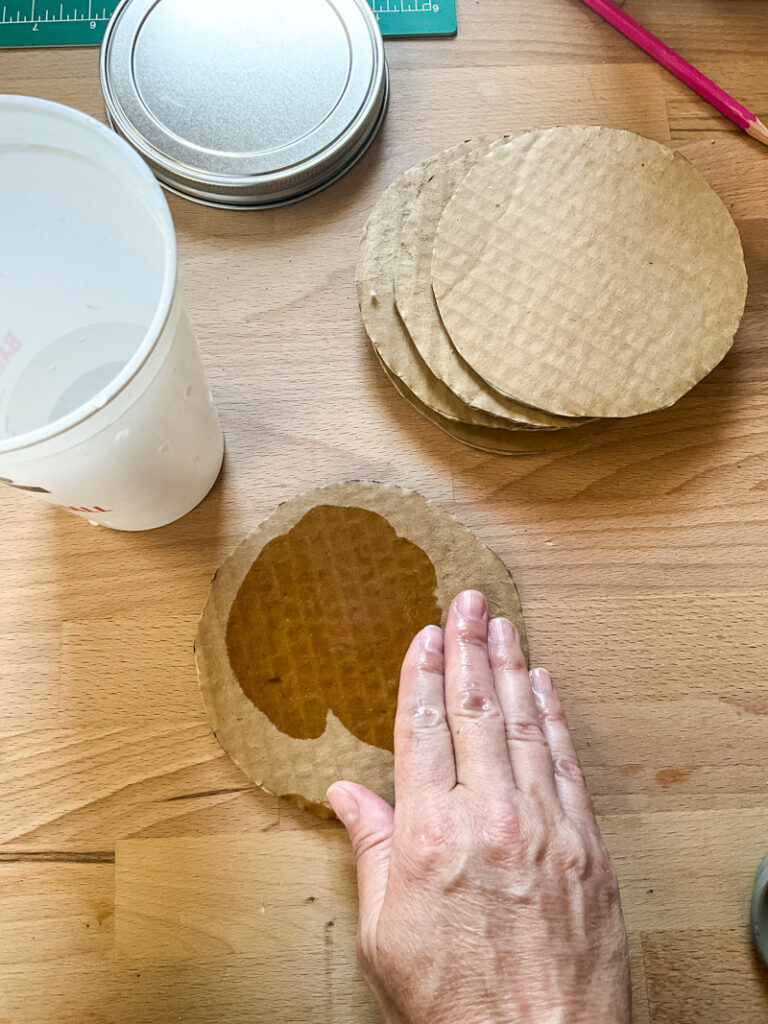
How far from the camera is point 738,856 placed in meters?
0.66

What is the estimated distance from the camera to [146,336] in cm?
49

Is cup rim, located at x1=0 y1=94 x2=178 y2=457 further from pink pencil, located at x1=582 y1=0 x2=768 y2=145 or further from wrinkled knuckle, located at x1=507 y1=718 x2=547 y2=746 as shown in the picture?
pink pencil, located at x1=582 y1=0 x2=768 y2=145

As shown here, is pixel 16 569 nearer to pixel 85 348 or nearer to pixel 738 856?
pixel 85 348

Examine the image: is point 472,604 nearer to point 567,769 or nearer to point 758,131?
point 567,769

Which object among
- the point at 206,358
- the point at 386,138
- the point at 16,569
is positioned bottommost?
the point at 16,569

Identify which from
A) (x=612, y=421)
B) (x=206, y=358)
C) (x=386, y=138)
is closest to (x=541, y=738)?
(x=612, y=421)

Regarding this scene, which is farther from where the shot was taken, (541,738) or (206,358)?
(206,358)

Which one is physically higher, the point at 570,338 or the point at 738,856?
the point at 570,338

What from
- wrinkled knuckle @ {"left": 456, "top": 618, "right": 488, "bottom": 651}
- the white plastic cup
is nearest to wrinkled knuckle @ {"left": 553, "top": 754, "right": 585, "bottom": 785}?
wrinkled knuckle @ {"left": 456, "top": 618, "right": 488, "bottom": 651}

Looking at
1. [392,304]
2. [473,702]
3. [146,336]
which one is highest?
[146,336]

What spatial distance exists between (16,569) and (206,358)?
243 millimetres

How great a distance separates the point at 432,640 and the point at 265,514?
0.60ft

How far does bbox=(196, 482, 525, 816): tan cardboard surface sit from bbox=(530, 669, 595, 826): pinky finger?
0.05 meters

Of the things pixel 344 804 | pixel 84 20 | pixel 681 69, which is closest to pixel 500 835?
pixel 344 804
